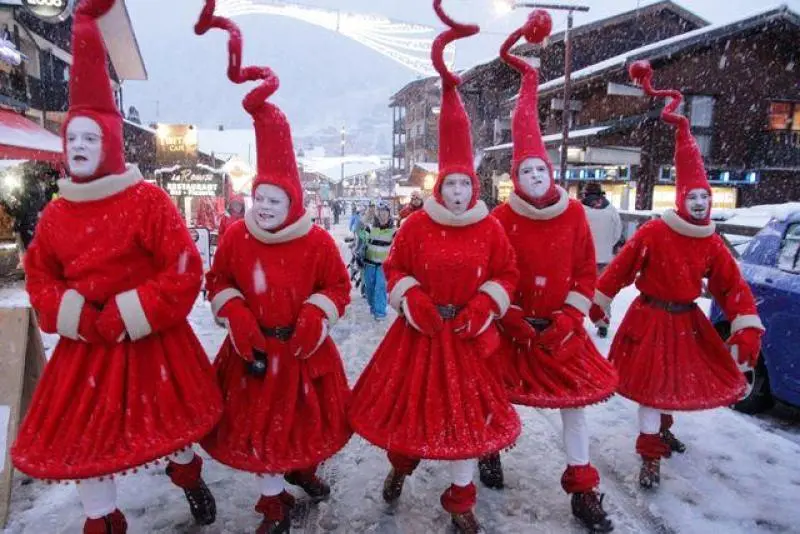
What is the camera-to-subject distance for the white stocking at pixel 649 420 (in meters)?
3.81

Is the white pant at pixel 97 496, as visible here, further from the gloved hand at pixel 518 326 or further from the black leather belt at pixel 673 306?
the black leather belt at pixel 673 306

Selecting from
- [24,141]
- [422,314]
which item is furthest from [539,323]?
[24,141]

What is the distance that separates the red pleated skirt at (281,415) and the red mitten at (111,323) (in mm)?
744

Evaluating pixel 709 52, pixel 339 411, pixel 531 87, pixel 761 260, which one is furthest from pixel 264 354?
pixel 709 52

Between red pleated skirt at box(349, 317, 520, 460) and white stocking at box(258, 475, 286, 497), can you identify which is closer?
red pleated skirt at box(349, 317, 520, 460)

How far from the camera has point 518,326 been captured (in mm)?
3480

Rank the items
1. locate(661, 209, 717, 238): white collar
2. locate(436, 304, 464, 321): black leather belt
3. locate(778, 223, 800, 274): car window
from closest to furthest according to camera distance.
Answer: locate(436, 304, 464, 321): black leather belt
locate(661, 209, 717, 238): white collar
locate(778, 223, 800, 274): car window

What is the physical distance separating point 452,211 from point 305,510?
2.09 m

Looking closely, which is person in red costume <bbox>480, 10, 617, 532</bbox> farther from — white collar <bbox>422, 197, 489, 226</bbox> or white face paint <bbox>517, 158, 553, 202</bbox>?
white collar <bbox>422, 197, 489, 226</bbox>

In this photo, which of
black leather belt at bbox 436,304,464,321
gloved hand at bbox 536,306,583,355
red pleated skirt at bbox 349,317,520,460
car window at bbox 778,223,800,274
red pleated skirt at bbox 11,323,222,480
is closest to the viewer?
red pleated skirt at bbox 11,323,222,480

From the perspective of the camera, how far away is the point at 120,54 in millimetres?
20203

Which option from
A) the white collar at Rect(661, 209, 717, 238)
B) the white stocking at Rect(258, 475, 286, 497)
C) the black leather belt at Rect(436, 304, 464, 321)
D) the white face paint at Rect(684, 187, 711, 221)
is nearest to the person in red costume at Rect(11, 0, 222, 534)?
the white stocking at Rect(258, 475, 286, 497)

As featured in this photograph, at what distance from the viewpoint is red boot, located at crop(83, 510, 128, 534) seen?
2.92 metres

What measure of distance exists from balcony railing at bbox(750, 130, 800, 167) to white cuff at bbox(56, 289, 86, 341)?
22.0 metres
